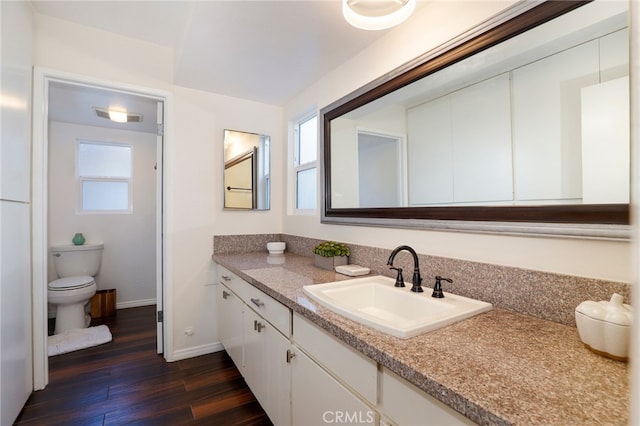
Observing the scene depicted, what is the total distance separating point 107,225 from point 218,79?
2.43 m

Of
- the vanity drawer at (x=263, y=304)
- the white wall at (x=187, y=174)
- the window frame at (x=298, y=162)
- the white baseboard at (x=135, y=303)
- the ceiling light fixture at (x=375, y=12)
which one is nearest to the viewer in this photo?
the ceiling light fixture at (x=375, y=12)

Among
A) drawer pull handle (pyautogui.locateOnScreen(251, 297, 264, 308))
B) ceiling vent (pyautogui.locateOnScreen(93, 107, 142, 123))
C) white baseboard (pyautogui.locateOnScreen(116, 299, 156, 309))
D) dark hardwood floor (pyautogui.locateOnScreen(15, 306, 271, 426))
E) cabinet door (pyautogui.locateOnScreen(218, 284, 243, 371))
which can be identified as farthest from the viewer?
white baseboard (pyautogui.locateOnScreen(116, 299, 156, 309))

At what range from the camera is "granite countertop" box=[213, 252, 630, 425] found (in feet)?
1.83

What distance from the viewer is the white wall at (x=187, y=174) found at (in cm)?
208

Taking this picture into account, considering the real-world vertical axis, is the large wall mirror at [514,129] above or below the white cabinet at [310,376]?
above

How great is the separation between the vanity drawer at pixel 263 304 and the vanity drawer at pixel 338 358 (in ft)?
0.27

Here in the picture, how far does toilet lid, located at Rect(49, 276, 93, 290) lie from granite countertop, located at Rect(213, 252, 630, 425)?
2.75m

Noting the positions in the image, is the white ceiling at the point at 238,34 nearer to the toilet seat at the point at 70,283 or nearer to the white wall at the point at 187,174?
the white wall at the point at 187,174

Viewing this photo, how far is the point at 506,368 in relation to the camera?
0.69m

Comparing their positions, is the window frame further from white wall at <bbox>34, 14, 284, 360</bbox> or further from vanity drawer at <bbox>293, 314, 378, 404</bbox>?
vanity drawer at <bbox>293, 314, 378, 404</bbox>


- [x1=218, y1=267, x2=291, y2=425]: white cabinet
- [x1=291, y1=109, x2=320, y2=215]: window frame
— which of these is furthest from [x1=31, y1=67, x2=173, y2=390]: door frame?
[x1=291, y1=109, x2=320, y2=215]: window frame

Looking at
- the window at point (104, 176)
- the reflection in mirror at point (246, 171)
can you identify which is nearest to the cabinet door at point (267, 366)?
the reflection in mirror at point (246, 171)

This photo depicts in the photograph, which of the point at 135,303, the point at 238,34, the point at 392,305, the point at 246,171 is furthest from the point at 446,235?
the point at 135,303

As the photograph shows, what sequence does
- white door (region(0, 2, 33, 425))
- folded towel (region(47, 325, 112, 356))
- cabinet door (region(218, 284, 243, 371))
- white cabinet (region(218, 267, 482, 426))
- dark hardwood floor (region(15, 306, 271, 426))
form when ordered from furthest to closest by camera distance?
folded towel (region(47, 325, 112, 356)) < cabinet door (region(218, 284, 243, 371)) < dark hardwood floor (region(15, 306, 271, 426)) < white door (region(0, 2, 33, 425)) < white cabinet (region(218, 267, 482, 426))
